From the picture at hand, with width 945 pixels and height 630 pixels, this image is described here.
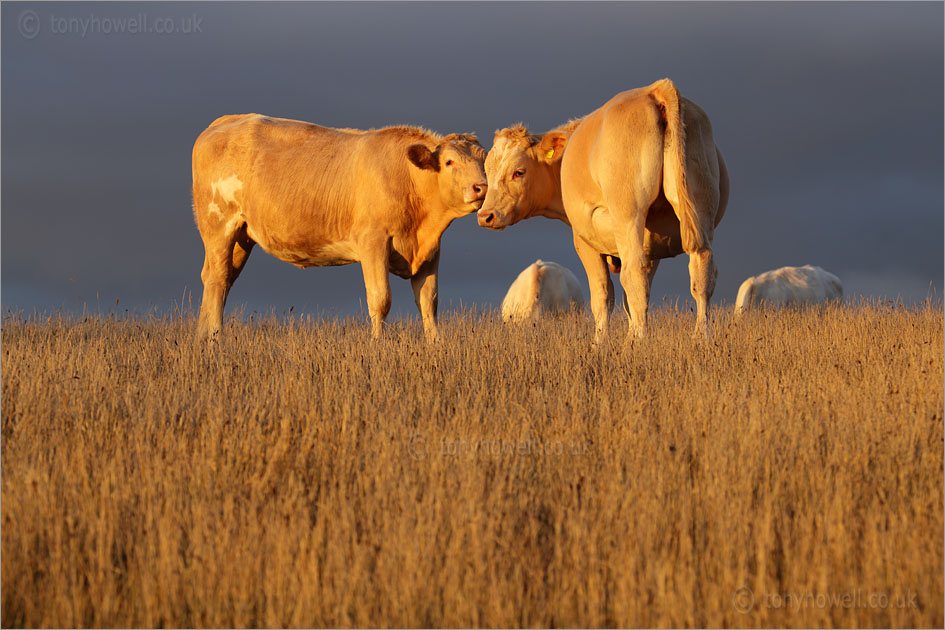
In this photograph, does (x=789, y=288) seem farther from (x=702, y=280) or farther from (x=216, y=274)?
(x=216, y=274)

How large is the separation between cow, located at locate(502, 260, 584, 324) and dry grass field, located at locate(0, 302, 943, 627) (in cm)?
937

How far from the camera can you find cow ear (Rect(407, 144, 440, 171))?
35.5 feet

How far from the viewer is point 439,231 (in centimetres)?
1111

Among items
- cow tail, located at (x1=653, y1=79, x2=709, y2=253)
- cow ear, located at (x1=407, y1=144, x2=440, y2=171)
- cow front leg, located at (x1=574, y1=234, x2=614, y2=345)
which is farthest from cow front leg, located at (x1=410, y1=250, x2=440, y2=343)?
cow tail, located at (x1=653, y1=79, x2=709, y2=253)

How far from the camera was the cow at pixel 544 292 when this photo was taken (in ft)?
59.1

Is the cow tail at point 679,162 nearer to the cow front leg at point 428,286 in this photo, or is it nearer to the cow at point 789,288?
the cow front leg at point 428,286

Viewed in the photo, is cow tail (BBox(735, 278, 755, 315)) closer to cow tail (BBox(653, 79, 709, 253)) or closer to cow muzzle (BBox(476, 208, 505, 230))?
cow muzzle (BBox(476, 208, 505, 230))

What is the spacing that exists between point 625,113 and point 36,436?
6.33 meters

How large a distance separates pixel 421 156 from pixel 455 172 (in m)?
0.46

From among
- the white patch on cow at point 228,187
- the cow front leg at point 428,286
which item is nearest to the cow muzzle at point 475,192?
the cow front leg at point 428,286

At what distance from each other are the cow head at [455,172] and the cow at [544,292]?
22.2ft

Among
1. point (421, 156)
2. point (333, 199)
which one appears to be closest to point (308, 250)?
point (333, 199)

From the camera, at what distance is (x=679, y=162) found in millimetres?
9039

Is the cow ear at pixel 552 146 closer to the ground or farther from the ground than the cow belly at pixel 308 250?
farther from the ground
